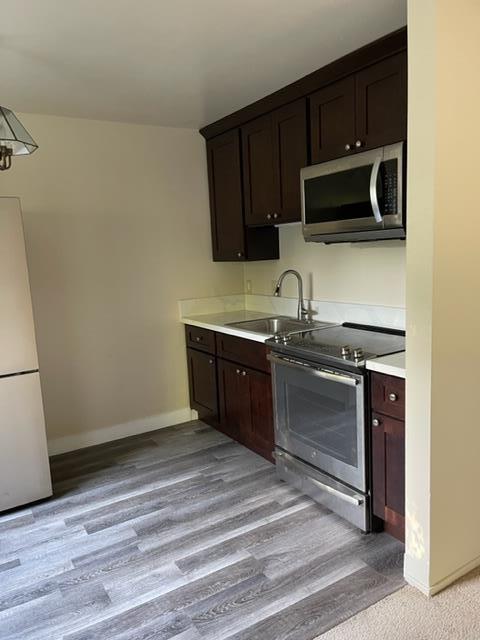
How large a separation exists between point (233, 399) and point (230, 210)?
4.73ft

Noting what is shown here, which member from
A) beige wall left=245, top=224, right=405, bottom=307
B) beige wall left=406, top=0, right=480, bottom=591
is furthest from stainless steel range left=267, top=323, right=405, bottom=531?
beige wall left=406, top=0, right=480, bottom=591

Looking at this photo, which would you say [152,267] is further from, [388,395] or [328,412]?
[388,395]

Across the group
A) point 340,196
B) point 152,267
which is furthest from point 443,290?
point 152,267

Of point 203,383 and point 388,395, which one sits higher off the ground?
point 388,395

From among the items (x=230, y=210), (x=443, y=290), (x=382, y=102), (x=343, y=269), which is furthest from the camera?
(x=230, y=210)

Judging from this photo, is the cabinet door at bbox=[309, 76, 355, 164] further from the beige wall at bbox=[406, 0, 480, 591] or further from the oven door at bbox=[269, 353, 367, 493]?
the oven door at bbox=[269, 353, 367, 493]

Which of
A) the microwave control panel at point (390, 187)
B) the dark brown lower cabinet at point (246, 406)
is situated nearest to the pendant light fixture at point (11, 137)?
the microwave control panel at point (390, 187)

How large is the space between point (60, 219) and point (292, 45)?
193 cm

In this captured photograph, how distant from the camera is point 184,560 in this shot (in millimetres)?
2223

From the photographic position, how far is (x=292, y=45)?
2299mm

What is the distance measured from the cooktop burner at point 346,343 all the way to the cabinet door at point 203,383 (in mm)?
922

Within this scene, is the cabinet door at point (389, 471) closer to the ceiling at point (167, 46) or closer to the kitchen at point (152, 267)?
the kitchen at point (152, 267)

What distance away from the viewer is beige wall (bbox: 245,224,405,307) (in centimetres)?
285

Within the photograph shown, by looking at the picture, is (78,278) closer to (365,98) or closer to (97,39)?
(97,39)
